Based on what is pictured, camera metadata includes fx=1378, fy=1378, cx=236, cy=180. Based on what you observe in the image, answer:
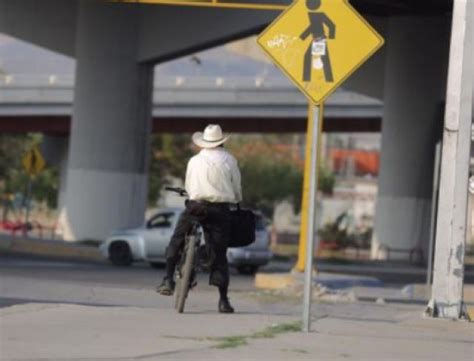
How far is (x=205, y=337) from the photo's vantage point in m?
11.6

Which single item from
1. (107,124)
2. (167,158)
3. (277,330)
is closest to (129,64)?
(107,124)

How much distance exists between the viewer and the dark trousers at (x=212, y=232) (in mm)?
13845

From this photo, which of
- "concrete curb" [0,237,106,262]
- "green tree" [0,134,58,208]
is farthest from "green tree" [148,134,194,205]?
"concrete curb" [0,237,106,262]

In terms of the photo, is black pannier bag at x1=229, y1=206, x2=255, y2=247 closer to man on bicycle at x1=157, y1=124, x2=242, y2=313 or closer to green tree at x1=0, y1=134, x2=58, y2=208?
man on bicycle at x1=157, y1=124, x2=242, y2=313

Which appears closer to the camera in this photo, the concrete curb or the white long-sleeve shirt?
the white long-sleeve shirt

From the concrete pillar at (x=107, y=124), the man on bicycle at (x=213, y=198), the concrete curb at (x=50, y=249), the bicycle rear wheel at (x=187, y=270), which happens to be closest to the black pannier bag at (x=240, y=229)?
the man on bicycle at (x=213, y=198)

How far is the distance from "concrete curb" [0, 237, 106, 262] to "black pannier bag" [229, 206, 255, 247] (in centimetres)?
2280

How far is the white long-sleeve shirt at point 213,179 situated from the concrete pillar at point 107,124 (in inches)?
1093

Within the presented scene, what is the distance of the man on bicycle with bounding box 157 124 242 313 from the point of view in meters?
13.8

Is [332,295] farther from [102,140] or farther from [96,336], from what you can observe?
[102,140]

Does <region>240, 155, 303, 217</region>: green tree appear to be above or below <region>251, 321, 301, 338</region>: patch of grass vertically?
above

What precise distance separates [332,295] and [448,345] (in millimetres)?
8820

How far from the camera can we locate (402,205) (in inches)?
1865

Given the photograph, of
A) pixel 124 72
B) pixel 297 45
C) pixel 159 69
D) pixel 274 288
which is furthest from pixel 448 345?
pixel 159 69
